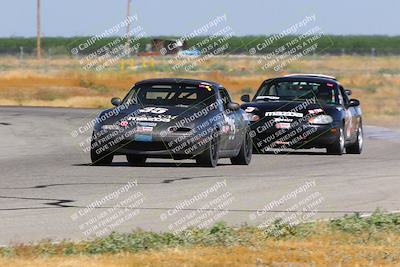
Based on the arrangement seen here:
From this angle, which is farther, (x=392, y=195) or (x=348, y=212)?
(x=392, y=195)

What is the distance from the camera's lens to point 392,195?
16.1 meters

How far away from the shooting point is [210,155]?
1981 centimetres

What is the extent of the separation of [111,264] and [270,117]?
1433 centimetres

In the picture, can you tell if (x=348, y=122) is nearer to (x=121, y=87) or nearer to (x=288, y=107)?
(x=288, y=107)

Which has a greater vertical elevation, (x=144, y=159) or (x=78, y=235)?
(x=78, y=235)

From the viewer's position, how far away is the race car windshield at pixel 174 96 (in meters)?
20.2

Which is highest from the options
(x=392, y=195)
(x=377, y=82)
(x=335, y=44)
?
(x=392, y=195)

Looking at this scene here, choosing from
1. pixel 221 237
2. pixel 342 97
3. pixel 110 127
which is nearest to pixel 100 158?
pixel 110 127

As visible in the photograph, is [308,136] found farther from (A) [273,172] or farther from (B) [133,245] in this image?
(B) [133,245]

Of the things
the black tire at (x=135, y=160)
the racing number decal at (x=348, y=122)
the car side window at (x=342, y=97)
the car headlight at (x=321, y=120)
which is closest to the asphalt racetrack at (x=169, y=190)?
the black tire at (x=135, y=160)

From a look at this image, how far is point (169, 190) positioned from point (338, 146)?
344 inches

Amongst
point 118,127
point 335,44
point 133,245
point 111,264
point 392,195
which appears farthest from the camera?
point 335,44

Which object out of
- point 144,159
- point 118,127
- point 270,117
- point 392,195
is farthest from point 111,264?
point 270,117

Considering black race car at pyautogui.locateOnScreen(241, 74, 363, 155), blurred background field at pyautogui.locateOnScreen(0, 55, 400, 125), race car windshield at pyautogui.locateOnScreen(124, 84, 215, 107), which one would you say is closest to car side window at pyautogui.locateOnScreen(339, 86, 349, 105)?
black race car at pyautogui.locateOnScreen(241, 74, 363, 155)
